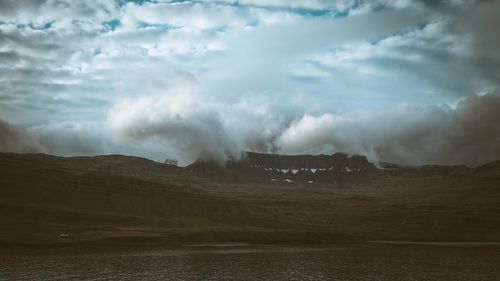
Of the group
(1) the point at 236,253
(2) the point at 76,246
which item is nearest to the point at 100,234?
(2) the point at 76,246

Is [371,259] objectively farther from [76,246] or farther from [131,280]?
[76,246]

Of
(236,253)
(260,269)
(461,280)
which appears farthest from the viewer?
(236,253)

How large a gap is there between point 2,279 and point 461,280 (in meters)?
86.7

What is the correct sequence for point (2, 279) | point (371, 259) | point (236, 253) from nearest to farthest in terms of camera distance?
1. point (2, 279)
2. point (371, 259)
3. point (236, 253)

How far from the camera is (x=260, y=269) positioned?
112 metres

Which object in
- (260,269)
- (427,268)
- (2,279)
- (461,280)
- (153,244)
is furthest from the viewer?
(153,244)

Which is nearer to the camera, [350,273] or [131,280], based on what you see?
[131,280]

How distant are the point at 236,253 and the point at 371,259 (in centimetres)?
3928

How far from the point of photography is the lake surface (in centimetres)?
9856

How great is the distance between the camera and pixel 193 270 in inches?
4183

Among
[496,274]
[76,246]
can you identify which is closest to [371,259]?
[496,274]

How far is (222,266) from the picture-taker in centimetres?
11525

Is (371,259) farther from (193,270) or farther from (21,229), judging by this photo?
(21,229)

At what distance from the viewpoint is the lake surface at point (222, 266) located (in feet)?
323
